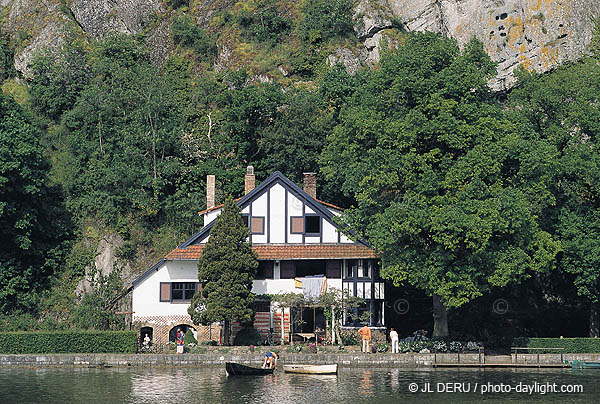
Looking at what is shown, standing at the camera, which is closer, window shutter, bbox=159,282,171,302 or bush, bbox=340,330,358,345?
bush, bbox=340,330,358,345

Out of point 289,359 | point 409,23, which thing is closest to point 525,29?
point 409,23

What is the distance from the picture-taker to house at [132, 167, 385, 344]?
57.3 meters

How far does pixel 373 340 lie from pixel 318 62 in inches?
1237

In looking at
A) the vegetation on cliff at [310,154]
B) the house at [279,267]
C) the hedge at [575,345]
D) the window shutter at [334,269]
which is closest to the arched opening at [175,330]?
the house at [279,267]

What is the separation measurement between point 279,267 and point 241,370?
524 inches

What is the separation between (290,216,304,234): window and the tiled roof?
94 centimetres

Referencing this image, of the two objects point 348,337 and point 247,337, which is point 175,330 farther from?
point 348,337

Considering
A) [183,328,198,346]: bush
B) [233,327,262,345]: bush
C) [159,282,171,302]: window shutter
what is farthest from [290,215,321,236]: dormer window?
[183,328,198,346]: bush

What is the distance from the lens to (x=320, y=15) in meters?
82.7

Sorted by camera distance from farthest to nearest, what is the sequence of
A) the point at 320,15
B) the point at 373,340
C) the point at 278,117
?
the point at 320,15 → the point at 278,117 → the point at 373,340

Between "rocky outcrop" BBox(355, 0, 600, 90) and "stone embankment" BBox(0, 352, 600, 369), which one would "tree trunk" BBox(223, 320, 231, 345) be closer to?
"stone embankment" BBox(0, 352, 600, 369)

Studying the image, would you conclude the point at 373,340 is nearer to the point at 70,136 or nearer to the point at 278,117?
the point at 278,117

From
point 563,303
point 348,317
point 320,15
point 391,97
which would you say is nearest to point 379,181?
point 391,97

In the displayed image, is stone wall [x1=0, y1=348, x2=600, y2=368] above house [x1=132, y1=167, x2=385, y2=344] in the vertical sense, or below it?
below
